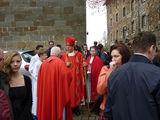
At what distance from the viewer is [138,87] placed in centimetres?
160

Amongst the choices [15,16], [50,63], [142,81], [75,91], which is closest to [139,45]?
[142,81]

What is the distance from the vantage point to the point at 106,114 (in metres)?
1.92

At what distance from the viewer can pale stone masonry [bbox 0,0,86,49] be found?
8812 millimetres

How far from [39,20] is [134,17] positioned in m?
19.2

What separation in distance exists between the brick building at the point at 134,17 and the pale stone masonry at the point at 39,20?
13.4 feet

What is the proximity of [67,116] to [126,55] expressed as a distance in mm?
1978

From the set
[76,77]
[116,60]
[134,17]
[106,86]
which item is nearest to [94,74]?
[76,77]

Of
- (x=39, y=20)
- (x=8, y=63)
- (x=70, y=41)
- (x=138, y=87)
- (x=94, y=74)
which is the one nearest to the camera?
(x=138, y=87)

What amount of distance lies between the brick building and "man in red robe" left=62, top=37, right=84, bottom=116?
782cm

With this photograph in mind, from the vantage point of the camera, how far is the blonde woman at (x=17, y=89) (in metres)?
2.31

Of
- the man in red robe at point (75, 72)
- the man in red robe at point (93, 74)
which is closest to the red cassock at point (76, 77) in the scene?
the man in red robe at point (75, 72)

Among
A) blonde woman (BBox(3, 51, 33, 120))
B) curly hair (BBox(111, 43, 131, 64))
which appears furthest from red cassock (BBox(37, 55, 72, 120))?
curly hair (BBox(111, 43, 131, 64))

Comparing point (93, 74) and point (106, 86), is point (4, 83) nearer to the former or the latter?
point (106, 86)

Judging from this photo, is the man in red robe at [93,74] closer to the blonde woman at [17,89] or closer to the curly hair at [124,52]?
the curly hair at [124,52]
